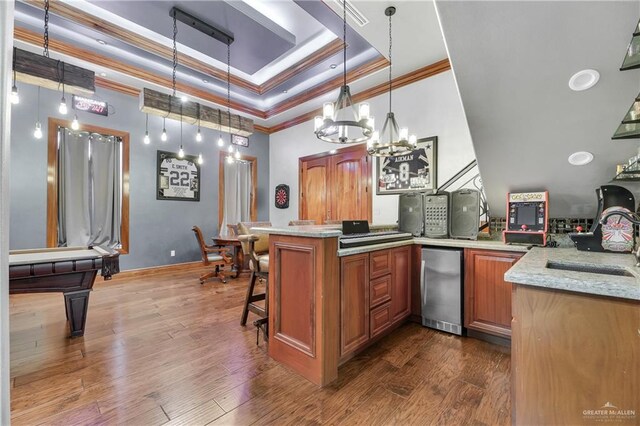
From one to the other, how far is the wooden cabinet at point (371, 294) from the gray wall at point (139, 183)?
451cm

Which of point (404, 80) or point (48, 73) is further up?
point (404, 80)

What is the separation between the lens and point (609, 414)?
3.04 ft

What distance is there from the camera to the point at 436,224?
2787 millimetres

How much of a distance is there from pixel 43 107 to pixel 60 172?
0.99 metres

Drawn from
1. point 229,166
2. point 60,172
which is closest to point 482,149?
point 229,166

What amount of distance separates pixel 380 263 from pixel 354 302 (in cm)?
45

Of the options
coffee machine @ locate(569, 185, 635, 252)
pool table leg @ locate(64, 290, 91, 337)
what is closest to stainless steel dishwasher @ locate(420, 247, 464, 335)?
coffee machine @ locate(569, 185, 635, 252)

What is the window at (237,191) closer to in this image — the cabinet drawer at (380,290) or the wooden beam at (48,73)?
the wooden beam at (48,73)

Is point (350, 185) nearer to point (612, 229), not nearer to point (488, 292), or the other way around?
point (488, 292)

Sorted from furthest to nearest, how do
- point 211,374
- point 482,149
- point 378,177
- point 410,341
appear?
point 378,177
point 410,341
point 482,149
point 211,374

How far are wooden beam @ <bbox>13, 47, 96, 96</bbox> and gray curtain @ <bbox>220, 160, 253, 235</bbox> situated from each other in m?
3.02

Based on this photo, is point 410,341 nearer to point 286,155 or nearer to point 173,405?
point 173,405

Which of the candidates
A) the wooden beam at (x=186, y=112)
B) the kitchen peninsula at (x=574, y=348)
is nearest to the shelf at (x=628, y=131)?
the kitchen peninsula at (x=574, y=348)

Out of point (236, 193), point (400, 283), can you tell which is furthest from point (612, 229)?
point (236, 193)
